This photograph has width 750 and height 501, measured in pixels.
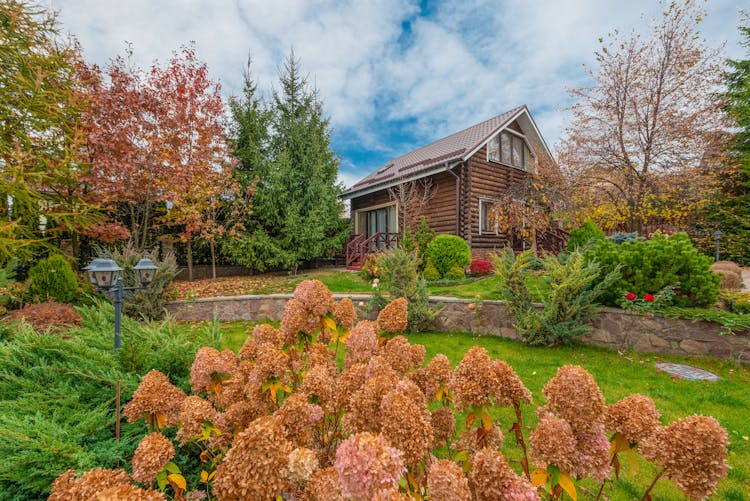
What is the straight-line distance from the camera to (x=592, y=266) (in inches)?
168

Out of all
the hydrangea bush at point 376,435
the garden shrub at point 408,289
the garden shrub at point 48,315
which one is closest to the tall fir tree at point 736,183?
the garden shrub at point 408,289

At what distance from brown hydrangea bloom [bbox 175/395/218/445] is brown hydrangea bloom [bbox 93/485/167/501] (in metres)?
0.45

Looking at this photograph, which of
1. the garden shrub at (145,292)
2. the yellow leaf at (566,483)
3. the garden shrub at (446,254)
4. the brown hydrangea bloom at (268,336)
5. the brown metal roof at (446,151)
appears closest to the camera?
the yellow leaf at (566,483)

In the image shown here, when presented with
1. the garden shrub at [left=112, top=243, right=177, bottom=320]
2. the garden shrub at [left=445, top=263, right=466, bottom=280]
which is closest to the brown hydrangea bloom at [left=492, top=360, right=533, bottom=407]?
the garden shrub at [left=112, top=243, right=177, bottom=320]

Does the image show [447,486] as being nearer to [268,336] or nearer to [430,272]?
[268,336]

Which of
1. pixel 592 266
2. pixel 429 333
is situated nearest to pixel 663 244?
pixel 592 266

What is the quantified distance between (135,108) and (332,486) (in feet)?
35.3

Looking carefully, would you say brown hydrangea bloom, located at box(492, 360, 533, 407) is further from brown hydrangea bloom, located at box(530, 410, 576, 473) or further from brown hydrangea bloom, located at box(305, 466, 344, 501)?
brown hydrangea bloom, located at box(305, 466, 344, 501)

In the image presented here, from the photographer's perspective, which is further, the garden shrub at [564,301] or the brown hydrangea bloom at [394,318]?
the garden shrub at [564,301]

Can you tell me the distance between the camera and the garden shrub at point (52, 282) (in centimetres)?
548

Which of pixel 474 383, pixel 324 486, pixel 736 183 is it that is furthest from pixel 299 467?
pixel 736 183

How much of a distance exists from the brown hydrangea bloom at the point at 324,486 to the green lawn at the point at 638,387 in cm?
149

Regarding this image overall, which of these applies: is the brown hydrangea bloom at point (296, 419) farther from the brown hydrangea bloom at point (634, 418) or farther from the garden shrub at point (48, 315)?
the garden shrub at point (48, 315)

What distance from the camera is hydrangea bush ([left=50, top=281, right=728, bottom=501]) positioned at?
0.74 metres
